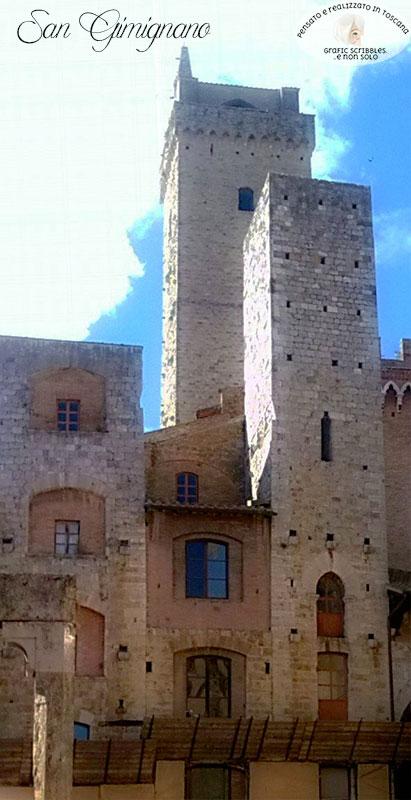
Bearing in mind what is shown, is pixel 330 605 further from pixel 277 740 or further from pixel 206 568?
pixel 277 740

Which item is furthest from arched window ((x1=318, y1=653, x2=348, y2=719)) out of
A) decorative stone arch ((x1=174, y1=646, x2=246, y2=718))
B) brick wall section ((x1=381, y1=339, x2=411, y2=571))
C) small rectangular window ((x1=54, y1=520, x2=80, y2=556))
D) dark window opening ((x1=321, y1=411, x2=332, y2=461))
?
small rectangular window ((x1=54, y1=520, x2=80, y2=556))

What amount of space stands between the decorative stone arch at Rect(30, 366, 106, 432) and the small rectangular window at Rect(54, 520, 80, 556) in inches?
114

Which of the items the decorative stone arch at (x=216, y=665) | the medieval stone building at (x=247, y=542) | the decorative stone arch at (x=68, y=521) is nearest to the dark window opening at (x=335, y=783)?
the medieval stone building at (x=247, y=542)

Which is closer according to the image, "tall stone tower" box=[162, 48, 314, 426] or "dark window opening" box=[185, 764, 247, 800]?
"dark window opening" box=[185, 764, 247, 800]

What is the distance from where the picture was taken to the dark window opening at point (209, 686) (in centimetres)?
3744

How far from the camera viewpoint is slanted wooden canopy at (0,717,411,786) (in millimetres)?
34719

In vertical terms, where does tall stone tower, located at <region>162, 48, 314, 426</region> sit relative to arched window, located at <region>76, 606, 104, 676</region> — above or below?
above

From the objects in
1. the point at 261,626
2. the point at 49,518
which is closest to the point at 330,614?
the point at 261,626

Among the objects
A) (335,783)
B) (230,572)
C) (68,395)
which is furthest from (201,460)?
(335,783)

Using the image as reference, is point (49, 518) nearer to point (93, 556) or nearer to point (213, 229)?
point (93, 556)

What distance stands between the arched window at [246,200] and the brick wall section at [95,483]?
13191 mm

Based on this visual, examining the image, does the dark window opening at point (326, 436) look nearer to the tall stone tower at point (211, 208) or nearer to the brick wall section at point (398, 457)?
the brick wall section at point (398, 457)

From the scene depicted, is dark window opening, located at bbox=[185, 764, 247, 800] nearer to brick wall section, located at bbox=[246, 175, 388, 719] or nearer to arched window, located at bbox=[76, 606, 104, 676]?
brick wall section, located at bbox=[246, 175, 388, 719]

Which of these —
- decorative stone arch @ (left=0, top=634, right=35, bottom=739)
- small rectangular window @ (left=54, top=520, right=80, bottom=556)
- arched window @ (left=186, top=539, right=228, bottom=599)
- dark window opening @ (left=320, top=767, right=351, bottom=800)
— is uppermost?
small rectangular window @ (left=54, top=520, right=80, bottom=556)
